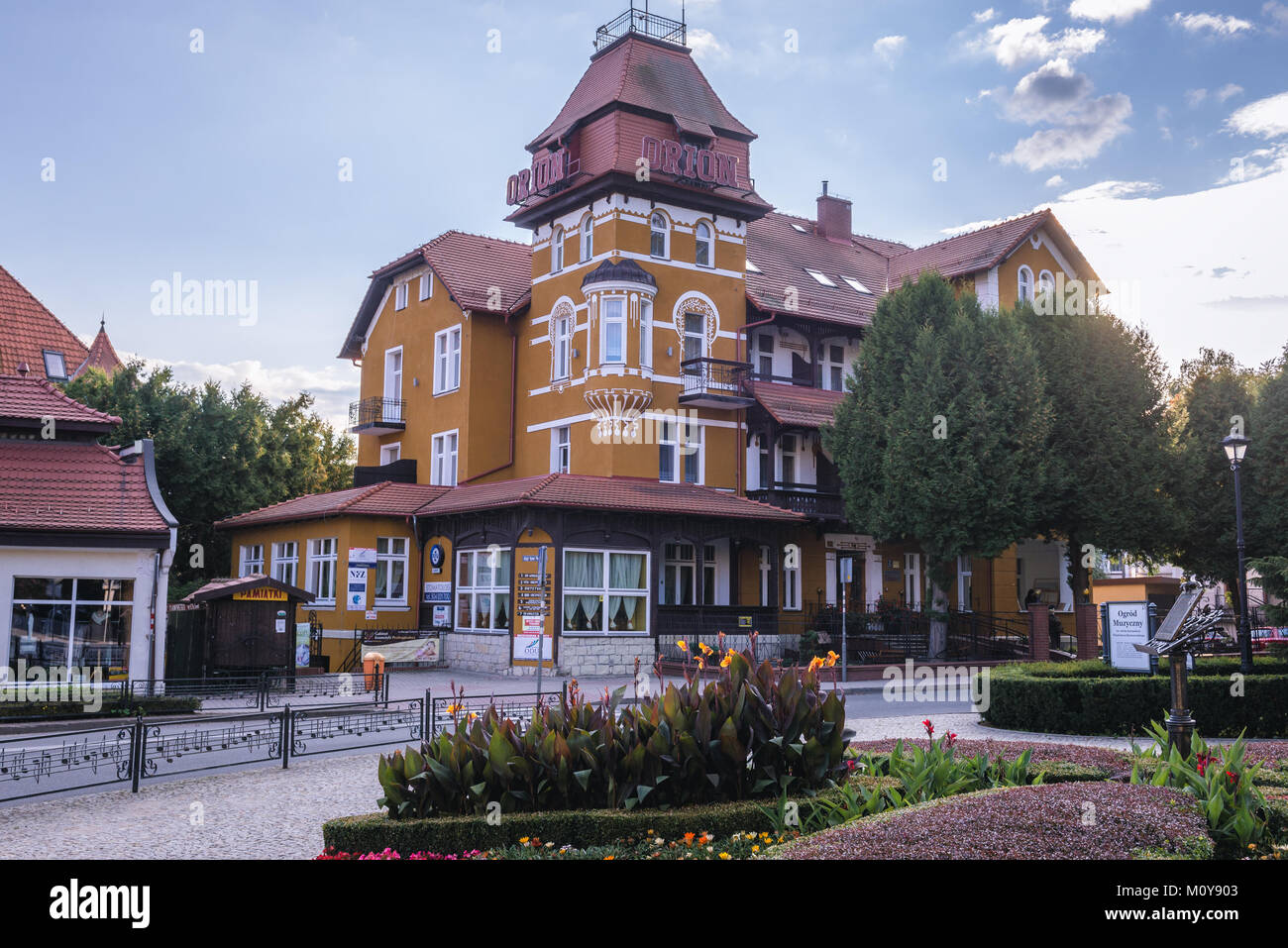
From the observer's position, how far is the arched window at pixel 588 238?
3350 cm

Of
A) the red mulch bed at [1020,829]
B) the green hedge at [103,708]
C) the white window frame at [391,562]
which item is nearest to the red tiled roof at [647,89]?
the white window frame at [391,562]

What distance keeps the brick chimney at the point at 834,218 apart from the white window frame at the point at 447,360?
53.8 feet

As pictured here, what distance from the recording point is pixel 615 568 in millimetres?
29359

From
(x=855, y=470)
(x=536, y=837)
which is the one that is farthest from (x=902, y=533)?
(x=536, y=837)

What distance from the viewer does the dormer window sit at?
36906mm

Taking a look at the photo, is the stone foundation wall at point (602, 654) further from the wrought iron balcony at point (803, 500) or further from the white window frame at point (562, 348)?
the white window frame at point (562, 348)

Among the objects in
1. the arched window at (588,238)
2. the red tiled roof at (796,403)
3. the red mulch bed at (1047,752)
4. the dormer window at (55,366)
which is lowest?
the red mulch bed at (1047,752)

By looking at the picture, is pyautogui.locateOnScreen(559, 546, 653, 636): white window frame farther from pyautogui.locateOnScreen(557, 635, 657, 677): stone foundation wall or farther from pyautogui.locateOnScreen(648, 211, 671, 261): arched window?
pyautogui.locateOnScreen(648, 211, 671, 261): arched window

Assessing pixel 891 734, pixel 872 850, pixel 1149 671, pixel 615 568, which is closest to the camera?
pixel 872 850

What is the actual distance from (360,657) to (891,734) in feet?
62.3

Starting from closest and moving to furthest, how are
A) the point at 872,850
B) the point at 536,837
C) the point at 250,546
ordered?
the point at 872,850, the point at 536,837, the point at 250,546

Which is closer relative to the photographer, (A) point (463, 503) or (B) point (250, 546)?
(A) point (463, 503)

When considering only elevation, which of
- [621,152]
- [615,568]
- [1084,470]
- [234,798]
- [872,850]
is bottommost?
[234,798]

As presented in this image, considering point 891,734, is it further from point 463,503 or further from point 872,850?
point 463,503
